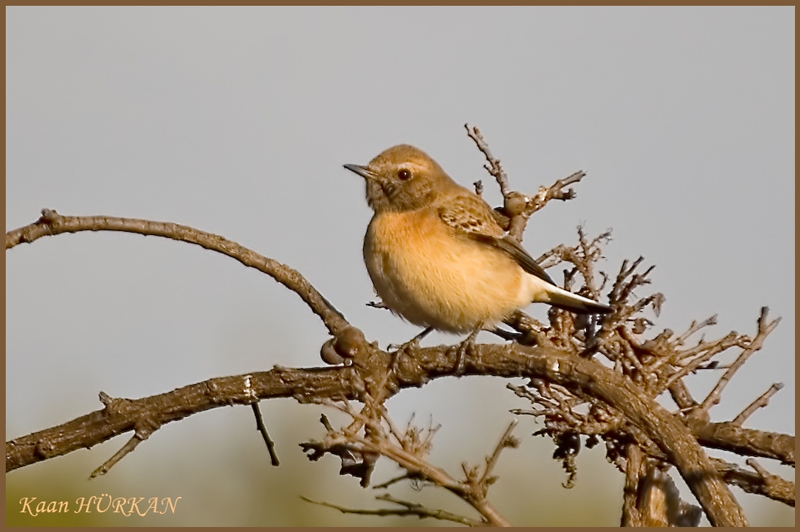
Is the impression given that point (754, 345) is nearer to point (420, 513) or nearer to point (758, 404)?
point (758, 404)

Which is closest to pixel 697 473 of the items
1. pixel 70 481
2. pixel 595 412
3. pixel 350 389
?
pixel 595 412

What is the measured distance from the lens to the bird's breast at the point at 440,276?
7.69 metres

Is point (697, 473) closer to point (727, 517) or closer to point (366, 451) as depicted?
point (727, 517)

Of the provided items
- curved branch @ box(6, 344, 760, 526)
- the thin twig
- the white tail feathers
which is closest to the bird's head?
the white tail feathers

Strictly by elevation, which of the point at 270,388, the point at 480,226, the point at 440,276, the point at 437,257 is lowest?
the point at 270,388

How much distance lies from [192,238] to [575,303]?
237 centimetres

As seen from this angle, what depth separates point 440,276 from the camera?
775 centimetres

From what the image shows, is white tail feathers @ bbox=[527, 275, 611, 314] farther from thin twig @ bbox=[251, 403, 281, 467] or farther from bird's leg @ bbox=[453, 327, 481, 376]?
thin twig @ bbox=[251, 403, 281, 467]

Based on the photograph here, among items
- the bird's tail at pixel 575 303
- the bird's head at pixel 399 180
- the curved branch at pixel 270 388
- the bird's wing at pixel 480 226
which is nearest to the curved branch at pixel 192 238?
the curved branch at pixel 270 388

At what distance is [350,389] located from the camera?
5730mm

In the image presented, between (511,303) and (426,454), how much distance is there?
355cm

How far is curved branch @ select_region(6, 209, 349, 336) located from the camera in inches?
213

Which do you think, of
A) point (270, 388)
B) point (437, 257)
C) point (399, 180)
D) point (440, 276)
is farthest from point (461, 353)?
point (399, 180)

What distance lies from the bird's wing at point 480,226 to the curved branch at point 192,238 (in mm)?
1950
